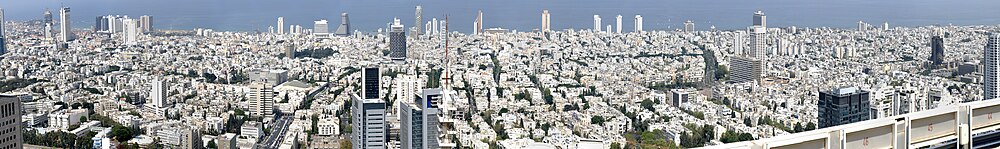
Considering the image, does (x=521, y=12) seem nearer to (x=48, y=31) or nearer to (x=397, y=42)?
(x=397, y=42)

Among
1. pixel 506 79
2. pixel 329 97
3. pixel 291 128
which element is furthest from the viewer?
pixel 506 79

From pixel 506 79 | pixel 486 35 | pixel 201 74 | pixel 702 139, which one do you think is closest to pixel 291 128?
pixel 702 139

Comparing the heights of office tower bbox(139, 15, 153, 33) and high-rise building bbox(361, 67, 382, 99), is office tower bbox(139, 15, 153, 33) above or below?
above

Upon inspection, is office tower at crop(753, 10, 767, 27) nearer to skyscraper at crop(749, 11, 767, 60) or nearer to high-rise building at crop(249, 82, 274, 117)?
skyscraper at crop(749, 11, 767, 60)

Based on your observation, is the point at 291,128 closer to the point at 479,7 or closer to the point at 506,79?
the point at 506,79

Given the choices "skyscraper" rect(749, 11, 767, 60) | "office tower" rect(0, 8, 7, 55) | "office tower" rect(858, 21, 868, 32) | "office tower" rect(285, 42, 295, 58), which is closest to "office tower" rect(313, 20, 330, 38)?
"office tower" rect(285, 42, 295, 58)

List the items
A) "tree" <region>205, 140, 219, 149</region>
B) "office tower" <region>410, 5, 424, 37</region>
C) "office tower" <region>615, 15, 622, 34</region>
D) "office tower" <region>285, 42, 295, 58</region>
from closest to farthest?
"tree" <region>205, 140, 219, 149</region>
"office tower" <region>285, 42, 295, 58</region>
"office tower" <region>410, 5, 424, 37</region>
"office tower" <region>615, 15, 622, 34</region>

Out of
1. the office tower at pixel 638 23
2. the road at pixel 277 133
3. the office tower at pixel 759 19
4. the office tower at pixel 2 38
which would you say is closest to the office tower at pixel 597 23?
the office tower at pixel 638 23
